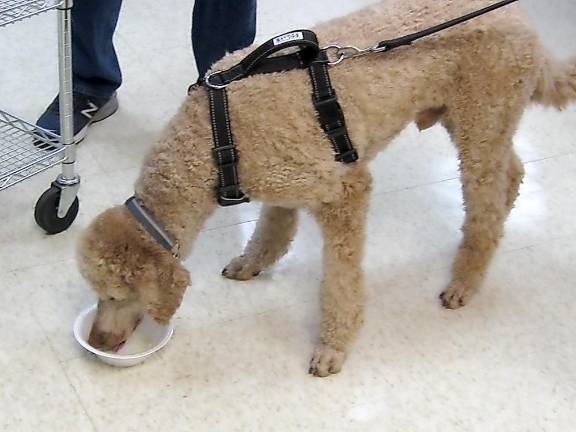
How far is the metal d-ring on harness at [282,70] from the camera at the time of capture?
1.56m

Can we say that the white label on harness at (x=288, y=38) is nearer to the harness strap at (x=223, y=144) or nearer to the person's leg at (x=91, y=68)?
the harness strap at (x=223, y=144)

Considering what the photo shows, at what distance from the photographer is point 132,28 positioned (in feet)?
10.1

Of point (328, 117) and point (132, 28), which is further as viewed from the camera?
point (132, 28)

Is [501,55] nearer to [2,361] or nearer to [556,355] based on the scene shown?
[556,355]

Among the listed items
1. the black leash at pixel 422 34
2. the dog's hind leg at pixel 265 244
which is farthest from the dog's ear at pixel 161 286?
the black leash at pixel 422 34

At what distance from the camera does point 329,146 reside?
5.23ft

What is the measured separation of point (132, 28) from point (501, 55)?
174 centimetres

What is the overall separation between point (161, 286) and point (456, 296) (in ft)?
2.50

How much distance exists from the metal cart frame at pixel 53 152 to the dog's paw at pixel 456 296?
0.95 m

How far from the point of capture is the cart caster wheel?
2.08 m

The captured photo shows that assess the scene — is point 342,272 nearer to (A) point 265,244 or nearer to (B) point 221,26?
(A) point 265,244

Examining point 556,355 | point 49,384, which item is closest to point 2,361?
point 49,384

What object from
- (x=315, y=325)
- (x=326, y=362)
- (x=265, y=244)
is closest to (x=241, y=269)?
(x=265, y=244)

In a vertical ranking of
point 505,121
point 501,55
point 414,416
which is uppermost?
point 501,55
